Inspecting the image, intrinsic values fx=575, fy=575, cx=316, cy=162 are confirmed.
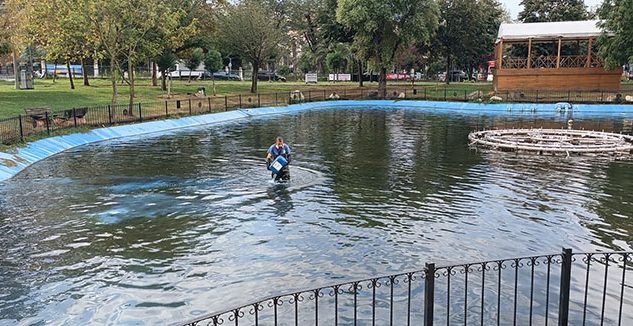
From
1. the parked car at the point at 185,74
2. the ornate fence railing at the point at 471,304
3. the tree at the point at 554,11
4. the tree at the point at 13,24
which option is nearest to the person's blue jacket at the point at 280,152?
the ornate fence railing at the point at 471,304

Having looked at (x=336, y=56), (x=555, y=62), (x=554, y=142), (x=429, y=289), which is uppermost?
(x=336, y=56)

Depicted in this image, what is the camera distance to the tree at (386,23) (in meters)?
54.4

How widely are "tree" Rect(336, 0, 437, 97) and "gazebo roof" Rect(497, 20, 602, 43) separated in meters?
7.88

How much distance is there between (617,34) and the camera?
49219mm

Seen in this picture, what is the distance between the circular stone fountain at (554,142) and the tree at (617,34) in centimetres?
2307

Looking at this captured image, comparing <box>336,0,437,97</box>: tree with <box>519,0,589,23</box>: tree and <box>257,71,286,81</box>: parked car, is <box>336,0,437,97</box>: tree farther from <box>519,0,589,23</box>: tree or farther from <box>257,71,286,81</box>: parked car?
<box>257,71,286,81</box>: parked car

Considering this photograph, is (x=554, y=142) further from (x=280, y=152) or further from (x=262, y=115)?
(x=262, y=115)

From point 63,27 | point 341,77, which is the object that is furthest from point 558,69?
point 63,27

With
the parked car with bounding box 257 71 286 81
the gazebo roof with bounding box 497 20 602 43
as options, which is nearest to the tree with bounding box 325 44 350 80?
the parked car with bounding box 257 71 286 81

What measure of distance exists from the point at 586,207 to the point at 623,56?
131 feet

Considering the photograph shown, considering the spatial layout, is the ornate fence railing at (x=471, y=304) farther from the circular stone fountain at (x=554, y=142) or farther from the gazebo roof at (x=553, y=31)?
the gazebo roof at (x=553, y=31)

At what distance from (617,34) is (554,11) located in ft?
94.1

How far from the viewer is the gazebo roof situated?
54.6 meters

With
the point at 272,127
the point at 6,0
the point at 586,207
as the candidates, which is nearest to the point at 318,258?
the point at 586,207
